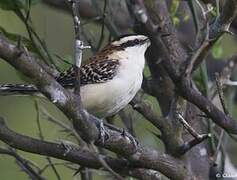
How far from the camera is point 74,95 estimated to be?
3.21 m

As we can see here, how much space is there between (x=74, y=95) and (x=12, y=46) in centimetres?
47

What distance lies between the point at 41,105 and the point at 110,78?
0.61 meters

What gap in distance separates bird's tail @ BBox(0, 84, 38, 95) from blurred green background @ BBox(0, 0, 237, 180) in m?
0.38

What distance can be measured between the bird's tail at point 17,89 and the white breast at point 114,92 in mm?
355

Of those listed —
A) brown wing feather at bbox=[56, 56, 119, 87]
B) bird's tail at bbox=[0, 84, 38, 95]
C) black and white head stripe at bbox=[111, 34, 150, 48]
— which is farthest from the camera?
black and white head stripe at bbox=[111, 34, 150, 48]

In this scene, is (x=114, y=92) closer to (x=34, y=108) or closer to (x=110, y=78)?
(x=110, y=78)

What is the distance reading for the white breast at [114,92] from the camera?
173 inches

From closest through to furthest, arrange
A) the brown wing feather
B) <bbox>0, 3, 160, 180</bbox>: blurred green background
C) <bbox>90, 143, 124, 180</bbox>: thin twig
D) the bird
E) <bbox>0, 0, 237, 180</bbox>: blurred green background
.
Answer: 1. <bbox>90, 143, 124, 180</bbox>: thin twig
2. the bird
3. the brown wing feather
4. <bbox>0, 0, 237, 180</bbox>: blurred green background
5. <bbox>0, 3, 160, 180</bbox>: blurred green background

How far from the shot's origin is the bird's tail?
4.23 m

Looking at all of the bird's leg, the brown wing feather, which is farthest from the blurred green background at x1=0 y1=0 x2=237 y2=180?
the bird's leg

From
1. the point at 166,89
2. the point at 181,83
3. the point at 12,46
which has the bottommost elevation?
the point at 166,89

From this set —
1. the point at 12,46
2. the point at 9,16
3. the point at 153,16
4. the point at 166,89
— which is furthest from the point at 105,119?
the point at 12,46

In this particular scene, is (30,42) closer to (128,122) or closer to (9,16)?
(128,122)

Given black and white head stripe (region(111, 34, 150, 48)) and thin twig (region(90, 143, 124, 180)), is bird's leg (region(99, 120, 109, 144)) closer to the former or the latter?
thin twig (region(90, 143, 124, 180))
